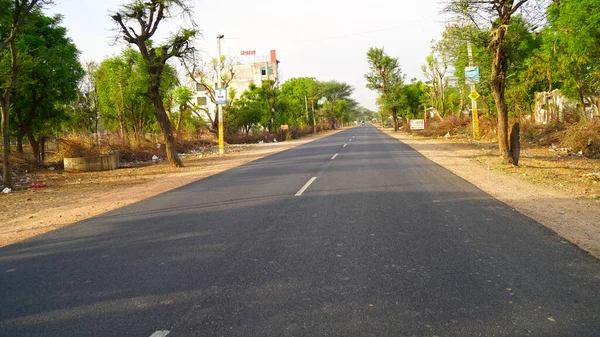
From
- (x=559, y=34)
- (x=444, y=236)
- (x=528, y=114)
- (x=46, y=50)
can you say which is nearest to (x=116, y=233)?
(x=444, y=236)

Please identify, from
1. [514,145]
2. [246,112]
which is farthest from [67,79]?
[246,112]

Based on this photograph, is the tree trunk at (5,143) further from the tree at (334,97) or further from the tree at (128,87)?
the tree at (334,97)

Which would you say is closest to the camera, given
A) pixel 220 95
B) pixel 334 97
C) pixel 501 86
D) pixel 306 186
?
pixel 306 186

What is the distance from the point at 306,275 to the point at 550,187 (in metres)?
8.14

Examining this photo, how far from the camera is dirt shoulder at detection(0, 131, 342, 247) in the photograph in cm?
881

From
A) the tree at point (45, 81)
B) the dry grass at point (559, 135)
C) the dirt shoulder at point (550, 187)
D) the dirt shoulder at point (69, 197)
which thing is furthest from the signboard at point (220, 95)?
the dry grass at point (559, 135)

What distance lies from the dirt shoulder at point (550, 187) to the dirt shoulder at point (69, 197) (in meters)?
8.19

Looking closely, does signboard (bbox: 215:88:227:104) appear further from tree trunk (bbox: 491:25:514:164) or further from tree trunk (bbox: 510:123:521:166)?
tree trunk (bbox: 510:123:521:166)

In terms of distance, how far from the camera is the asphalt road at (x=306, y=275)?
384 cm

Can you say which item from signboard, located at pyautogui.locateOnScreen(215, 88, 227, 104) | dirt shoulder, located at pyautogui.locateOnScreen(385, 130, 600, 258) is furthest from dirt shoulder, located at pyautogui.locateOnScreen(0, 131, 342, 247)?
signboard, located at pyautogui.locateOnScreen(215, 88, 227, 104)

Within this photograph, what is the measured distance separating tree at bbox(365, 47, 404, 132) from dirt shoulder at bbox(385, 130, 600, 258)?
1586 inches

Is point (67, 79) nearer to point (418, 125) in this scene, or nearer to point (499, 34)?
point (499, 34)

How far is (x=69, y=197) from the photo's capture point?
12.8 meters

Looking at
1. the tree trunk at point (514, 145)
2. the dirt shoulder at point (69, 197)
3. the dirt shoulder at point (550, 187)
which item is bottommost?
the dirt shoulder at point (550, 187)
